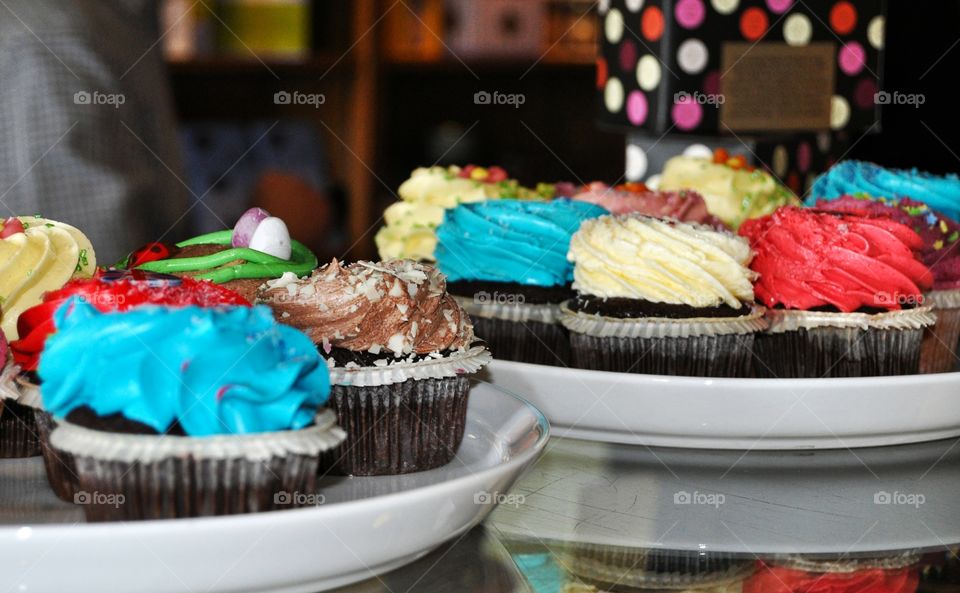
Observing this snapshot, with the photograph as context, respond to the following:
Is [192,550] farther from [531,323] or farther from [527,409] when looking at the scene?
[531,323]

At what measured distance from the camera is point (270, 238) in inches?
81.5

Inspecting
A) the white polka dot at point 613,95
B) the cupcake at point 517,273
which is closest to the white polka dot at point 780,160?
the white polka dot at point 613,95

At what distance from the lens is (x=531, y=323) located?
268 cm

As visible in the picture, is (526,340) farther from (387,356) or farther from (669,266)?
(387,356)

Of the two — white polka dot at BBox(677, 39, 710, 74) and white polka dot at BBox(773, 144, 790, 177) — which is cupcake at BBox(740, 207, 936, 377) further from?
white polka dot at BBox(773, 144, 790, 177)

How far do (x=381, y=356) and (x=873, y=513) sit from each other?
0.85 meters

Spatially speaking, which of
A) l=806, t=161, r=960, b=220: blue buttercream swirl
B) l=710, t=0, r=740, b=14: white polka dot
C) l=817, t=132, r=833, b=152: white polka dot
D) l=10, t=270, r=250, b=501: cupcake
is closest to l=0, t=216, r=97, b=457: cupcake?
l=10, t=270, r=250, b=501: cupcake

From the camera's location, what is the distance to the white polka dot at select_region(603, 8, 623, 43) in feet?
13.2

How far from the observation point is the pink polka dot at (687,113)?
3.83 meters

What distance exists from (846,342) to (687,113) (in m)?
1.61

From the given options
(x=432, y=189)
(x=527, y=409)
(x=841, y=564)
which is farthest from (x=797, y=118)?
(x=841, y=564)

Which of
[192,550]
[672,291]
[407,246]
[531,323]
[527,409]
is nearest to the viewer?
[192,550]

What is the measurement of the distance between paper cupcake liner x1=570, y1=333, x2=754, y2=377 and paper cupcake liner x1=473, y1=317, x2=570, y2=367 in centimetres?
21

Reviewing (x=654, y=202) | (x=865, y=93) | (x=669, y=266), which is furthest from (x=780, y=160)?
(x=669, y=266)
